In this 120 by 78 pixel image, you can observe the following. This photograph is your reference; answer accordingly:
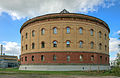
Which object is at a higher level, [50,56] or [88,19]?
[88,19]

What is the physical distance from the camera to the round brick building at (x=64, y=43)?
29981mm

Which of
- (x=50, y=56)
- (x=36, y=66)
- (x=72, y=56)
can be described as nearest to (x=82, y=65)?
(x=72, y=56)

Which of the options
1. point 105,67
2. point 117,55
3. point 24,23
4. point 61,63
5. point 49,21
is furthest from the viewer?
point 24,23

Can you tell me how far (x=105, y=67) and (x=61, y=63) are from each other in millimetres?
13946

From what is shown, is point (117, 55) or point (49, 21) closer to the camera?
point (117, 55)

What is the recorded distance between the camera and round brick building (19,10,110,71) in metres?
30.0

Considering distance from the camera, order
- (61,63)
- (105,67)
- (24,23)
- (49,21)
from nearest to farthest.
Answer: (61,63)
(49,21)
(105,67)
(24,23)

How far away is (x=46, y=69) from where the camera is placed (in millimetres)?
29734

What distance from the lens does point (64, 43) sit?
3050 cm

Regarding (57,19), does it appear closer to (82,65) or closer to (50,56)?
(50,56)

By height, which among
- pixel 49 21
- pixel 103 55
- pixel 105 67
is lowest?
pixel 105 67

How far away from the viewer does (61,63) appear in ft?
97.1

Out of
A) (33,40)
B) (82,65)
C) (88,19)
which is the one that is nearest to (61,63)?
(82,65)

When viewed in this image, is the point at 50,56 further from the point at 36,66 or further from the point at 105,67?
the point at 105,67
